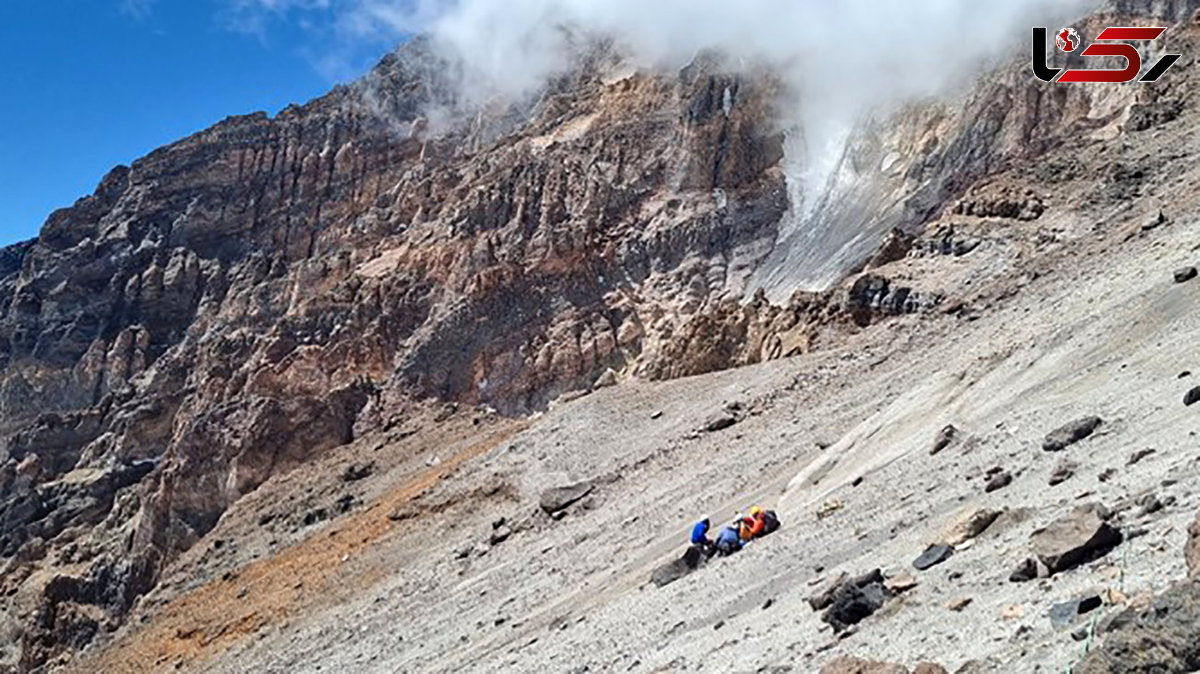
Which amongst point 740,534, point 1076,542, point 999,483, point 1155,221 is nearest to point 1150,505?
point 1076,542

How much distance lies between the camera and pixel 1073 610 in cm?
802

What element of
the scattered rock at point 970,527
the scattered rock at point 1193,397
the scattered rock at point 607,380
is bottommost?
the scattered rock at point 970,527

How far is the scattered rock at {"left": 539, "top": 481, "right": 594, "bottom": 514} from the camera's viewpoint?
90.0 feet

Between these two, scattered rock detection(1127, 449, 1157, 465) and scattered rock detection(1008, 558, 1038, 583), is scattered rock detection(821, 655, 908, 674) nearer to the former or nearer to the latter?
scattered rock detection(1008, 558, 1038, 583)

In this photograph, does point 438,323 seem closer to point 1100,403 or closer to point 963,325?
point 963,325

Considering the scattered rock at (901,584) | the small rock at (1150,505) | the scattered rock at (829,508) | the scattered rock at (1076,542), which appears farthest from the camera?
the scattered rock at (829,508)

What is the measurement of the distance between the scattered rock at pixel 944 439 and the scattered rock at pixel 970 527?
5.04 meters

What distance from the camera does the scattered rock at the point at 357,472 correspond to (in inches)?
1689

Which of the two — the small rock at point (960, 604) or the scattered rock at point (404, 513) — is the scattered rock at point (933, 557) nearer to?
the small rock at point (960, 604)

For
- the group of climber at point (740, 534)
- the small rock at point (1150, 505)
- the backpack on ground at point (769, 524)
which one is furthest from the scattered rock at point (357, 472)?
the small rock at point (1150, 505)

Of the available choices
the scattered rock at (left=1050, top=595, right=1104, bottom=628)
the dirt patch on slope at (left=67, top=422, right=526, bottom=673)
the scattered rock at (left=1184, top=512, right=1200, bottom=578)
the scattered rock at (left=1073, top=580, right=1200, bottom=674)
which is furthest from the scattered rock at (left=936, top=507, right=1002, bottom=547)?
the dirt patch on slope at (left=67, top=422, right=526, bottom=673)

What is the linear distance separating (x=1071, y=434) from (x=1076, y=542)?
14.3 feet

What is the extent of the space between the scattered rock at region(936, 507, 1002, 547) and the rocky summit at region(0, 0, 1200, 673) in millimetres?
35

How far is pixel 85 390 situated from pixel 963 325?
2853 inches
